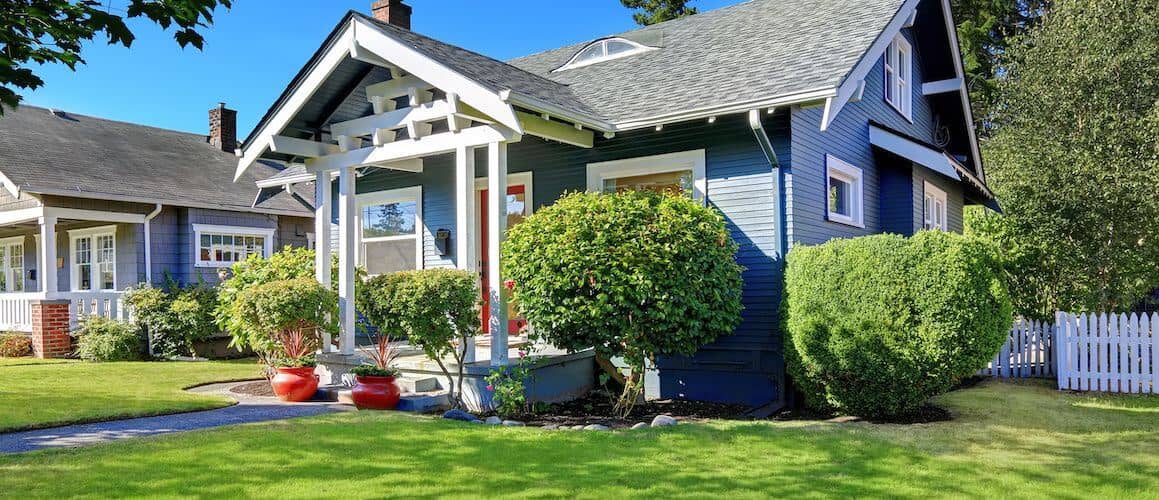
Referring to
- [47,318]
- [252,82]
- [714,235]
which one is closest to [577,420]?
[714,235]

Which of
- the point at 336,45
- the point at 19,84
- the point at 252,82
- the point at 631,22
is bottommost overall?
the point at 19,84

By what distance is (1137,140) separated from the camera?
1319cm

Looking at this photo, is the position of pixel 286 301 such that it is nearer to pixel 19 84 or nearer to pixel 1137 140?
pixel 19 84

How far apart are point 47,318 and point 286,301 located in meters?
9.20

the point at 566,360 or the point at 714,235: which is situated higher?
the point at 714,235

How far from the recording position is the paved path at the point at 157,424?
251 inches

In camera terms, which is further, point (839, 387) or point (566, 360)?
point (566, 360)

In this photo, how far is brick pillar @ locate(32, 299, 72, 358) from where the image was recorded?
14.9 metres

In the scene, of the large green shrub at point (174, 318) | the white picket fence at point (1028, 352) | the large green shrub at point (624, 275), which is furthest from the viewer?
the large green shrub at point (174, 318)

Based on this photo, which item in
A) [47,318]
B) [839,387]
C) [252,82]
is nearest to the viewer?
[839,387]

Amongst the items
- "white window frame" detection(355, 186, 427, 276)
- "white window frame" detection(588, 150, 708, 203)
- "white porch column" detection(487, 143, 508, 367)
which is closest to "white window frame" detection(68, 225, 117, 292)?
"white window frame" detection(355, 186, 427, 276)

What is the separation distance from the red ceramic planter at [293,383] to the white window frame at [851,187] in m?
6.55

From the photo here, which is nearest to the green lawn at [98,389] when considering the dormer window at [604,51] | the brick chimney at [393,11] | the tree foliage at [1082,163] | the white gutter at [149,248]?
the white gutter at [149,248]

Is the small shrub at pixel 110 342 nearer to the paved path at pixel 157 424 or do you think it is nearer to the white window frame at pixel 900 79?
the paved path at pixel 157 424
